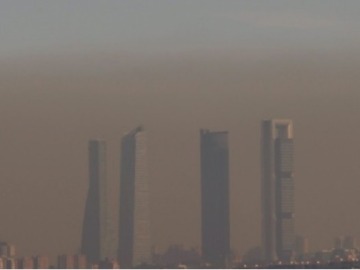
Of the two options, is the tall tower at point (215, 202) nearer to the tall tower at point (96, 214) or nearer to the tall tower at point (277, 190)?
the tall tower at point (277, 190)

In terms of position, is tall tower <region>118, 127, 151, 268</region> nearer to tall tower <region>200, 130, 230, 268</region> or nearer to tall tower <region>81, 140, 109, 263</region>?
tall tower <region>81, 140, 109, 263</region>

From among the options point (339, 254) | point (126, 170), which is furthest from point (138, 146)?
point (339, 254)

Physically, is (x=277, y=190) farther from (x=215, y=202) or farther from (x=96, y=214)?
(x=96, y=214)

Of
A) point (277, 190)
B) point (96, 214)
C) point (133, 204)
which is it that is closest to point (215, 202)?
point (277, 190)

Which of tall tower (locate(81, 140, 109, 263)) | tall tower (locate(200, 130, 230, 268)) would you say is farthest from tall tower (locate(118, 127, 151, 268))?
tall tower (locate(200, 130, 230, 268))

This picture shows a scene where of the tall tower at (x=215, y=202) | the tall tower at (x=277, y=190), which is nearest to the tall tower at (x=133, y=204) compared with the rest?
the tall tower at (x=215, y=202)

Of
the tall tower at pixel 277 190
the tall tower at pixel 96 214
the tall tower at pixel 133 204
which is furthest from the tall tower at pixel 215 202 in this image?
the tall tower at pixel 96 214

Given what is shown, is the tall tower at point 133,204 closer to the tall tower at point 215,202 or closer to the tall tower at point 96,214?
the tall tower at point 96,214
